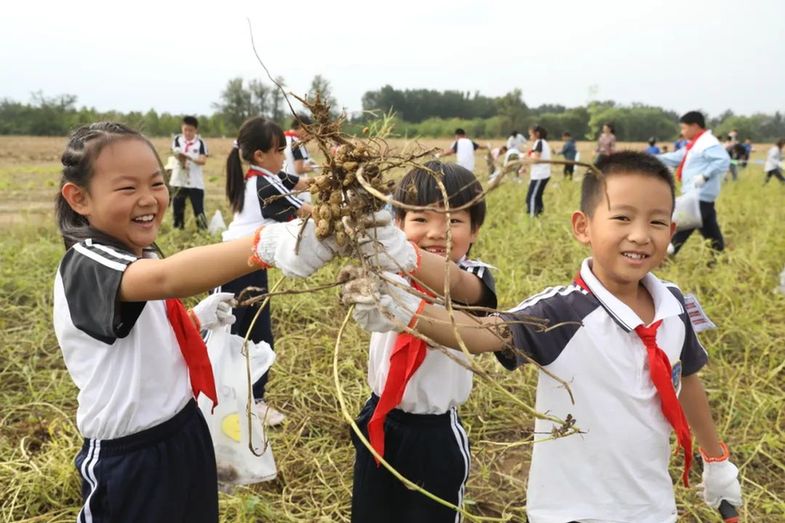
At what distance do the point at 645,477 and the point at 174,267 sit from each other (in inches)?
43.7

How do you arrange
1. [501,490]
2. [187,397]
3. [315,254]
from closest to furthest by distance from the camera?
[315,254], [187,397], [501,490]

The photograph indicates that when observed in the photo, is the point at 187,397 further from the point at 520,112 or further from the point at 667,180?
the point at 520,112

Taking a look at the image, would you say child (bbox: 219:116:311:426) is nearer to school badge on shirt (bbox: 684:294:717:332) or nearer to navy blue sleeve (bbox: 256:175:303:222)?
navy blue sleeve (bbox: 256:175:303:222)

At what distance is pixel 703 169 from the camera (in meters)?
5.41

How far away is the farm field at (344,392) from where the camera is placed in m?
2.24

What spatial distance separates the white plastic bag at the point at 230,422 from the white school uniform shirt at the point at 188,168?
5163 millimetres

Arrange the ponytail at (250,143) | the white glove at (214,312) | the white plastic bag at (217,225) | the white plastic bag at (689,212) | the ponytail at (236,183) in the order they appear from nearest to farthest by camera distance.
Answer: the white glove at (214,312), the ponytail at (250,143), the ponytail at (236,183), the white plastic bag at (689,212), the white plastic bag at (217,225)

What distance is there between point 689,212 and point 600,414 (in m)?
4.62

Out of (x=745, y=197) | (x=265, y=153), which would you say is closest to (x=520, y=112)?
(x=745, y=197)

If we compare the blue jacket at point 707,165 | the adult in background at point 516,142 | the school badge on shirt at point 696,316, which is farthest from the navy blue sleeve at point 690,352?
the adult in background at point 516,142

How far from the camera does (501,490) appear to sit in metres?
2.42

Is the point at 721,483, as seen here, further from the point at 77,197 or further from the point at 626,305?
the point at 77,197

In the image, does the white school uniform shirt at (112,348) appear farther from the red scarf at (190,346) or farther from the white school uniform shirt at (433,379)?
the white school uniform shirt at (433,379)

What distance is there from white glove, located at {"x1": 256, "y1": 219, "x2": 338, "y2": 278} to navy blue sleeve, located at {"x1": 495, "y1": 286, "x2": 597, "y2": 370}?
44cm
